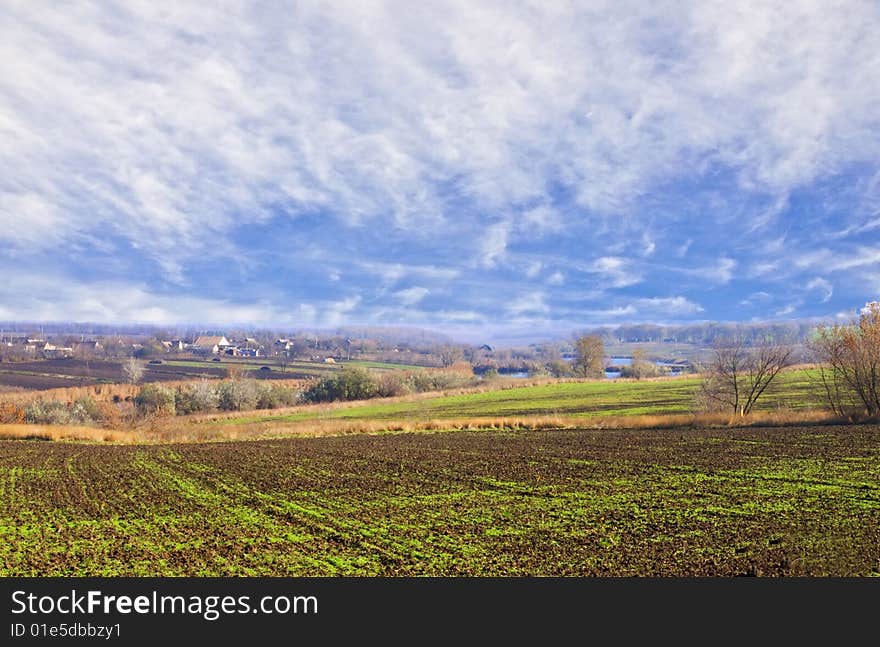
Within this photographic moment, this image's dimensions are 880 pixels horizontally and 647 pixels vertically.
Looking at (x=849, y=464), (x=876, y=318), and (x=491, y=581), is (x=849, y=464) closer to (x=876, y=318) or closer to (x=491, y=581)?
(x=491, y=581)

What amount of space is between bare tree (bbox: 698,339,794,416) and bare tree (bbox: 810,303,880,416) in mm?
3604

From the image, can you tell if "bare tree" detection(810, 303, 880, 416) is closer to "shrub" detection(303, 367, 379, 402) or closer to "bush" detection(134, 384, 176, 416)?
"shrub" detection(303, 367, 379, 402)

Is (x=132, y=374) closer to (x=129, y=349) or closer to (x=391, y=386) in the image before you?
(x=391, y=386)

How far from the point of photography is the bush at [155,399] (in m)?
72.5

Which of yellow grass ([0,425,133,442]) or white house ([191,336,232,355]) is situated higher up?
white house ([191,336,232,355])

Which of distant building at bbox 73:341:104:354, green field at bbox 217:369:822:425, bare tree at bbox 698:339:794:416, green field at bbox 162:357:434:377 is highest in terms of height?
distant building at bbox 73:341:104:354

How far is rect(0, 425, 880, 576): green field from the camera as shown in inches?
466

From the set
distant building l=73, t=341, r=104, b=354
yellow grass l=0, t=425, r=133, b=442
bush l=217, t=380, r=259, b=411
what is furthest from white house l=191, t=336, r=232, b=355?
yellow grass l=0, t=425, r=133, b=442

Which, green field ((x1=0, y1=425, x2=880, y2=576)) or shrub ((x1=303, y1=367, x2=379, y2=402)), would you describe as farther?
shrub ((x1=303, y1=367, x2=379, y2=402))

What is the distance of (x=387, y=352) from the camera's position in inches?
7298

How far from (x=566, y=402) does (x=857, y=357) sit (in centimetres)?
Result: 2952

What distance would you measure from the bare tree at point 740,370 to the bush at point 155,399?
55.8 meters

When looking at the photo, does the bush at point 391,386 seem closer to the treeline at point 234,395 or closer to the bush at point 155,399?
the treeline at point 234,395

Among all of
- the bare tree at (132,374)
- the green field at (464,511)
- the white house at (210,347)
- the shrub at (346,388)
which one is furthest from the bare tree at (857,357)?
the white house at (210,347)
